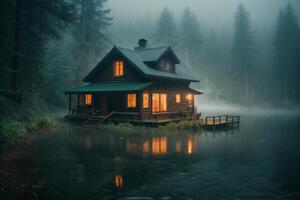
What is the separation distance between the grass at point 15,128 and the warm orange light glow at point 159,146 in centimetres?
730

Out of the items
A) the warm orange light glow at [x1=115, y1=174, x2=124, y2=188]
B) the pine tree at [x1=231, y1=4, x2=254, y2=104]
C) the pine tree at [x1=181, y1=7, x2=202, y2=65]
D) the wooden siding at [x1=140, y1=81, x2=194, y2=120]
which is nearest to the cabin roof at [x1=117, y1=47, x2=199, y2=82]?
the wooden siding at [x1=140, y1=81, x2=194, y2=120]

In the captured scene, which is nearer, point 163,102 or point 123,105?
point 123,105

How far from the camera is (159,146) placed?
54.4 ft

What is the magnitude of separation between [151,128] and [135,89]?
4318 mm

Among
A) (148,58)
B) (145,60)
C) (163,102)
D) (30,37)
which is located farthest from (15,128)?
(148,58)

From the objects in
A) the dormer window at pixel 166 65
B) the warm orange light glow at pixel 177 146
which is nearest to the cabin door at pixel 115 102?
the dormer window at pixel 166 65

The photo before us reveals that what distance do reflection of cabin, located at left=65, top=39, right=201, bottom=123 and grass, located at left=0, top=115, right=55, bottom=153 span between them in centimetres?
727

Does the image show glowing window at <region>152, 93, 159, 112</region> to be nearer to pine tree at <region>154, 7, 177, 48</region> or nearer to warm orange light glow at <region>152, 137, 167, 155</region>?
warm orange light glow at <region>152, 137, 167, 155</region>

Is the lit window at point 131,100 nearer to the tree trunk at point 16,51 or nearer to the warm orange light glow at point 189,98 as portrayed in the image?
the warm orange light glow at point 189,98

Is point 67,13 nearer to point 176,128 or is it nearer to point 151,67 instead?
point 151,67

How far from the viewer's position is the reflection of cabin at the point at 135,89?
28.2m

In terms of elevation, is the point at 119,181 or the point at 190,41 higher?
the point at 190,41

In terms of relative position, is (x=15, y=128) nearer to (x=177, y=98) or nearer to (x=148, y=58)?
(x=148, y=58)

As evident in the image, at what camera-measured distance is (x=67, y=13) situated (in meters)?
22.6
